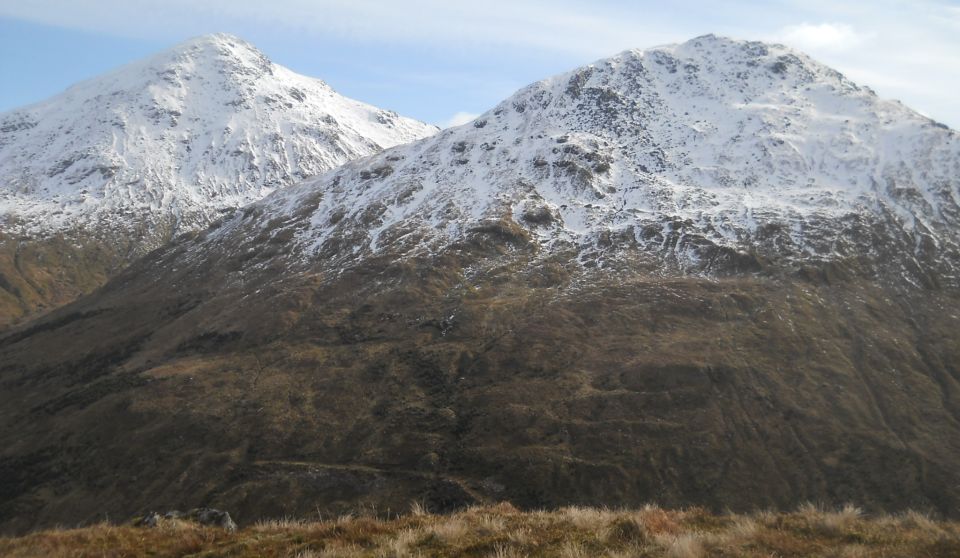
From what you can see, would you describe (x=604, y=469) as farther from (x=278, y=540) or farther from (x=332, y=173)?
(x=332, y=173)

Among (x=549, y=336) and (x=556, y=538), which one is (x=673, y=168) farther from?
(x=556, y=538)

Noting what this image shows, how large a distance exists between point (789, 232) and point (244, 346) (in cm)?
8876

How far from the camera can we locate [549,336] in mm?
82562

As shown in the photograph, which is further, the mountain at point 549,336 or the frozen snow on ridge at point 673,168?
the frozen snow on ridge at point 673,168

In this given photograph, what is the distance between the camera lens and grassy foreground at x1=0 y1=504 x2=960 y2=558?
11688 mm

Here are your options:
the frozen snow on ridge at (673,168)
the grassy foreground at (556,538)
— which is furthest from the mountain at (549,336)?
the grassy foreground at (556,538)

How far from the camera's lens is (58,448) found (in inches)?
2886

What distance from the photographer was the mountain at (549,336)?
61000 mm

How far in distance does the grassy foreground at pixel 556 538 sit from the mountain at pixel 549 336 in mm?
43341

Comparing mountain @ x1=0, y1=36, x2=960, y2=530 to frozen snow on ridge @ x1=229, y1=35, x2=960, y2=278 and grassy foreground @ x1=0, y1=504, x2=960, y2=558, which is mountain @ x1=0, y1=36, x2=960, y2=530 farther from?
grassy foreground @ x1=0, y1=504, x2=960, y2=558

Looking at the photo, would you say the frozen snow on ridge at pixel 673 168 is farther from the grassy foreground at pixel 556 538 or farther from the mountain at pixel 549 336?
the grassy foreground at pixel 556 538

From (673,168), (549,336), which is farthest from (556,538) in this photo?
(673,168)

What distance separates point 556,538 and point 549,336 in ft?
230

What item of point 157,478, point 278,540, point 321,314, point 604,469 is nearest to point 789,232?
point 604,469
